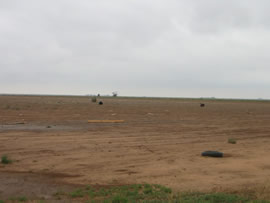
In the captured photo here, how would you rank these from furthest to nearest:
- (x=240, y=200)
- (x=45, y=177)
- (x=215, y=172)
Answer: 1. (x=215, y=172)
2. (x=45, y=177)
3. (x=240, y=200)

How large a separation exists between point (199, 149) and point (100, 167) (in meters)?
5.08

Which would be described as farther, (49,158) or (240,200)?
(49,158)

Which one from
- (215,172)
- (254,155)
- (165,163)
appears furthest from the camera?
(254,155)

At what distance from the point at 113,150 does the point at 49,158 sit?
264cm

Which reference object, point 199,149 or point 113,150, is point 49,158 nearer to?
point 113,150

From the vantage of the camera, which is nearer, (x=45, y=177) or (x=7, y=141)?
(x=45, y=177)

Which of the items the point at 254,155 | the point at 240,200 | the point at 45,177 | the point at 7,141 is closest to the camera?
the point at 240,200

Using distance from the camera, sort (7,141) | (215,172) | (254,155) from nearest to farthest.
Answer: (215,172) < (254,155) < (7,141)

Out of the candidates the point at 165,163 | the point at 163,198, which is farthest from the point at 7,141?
the point at 163,198

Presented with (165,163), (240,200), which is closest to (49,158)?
(165,163)

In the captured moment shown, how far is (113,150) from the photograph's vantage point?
1293 centimetres

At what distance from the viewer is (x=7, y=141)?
47.6 ft

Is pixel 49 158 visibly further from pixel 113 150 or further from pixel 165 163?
pixel 165 163

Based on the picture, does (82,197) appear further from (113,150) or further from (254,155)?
(254,155)
